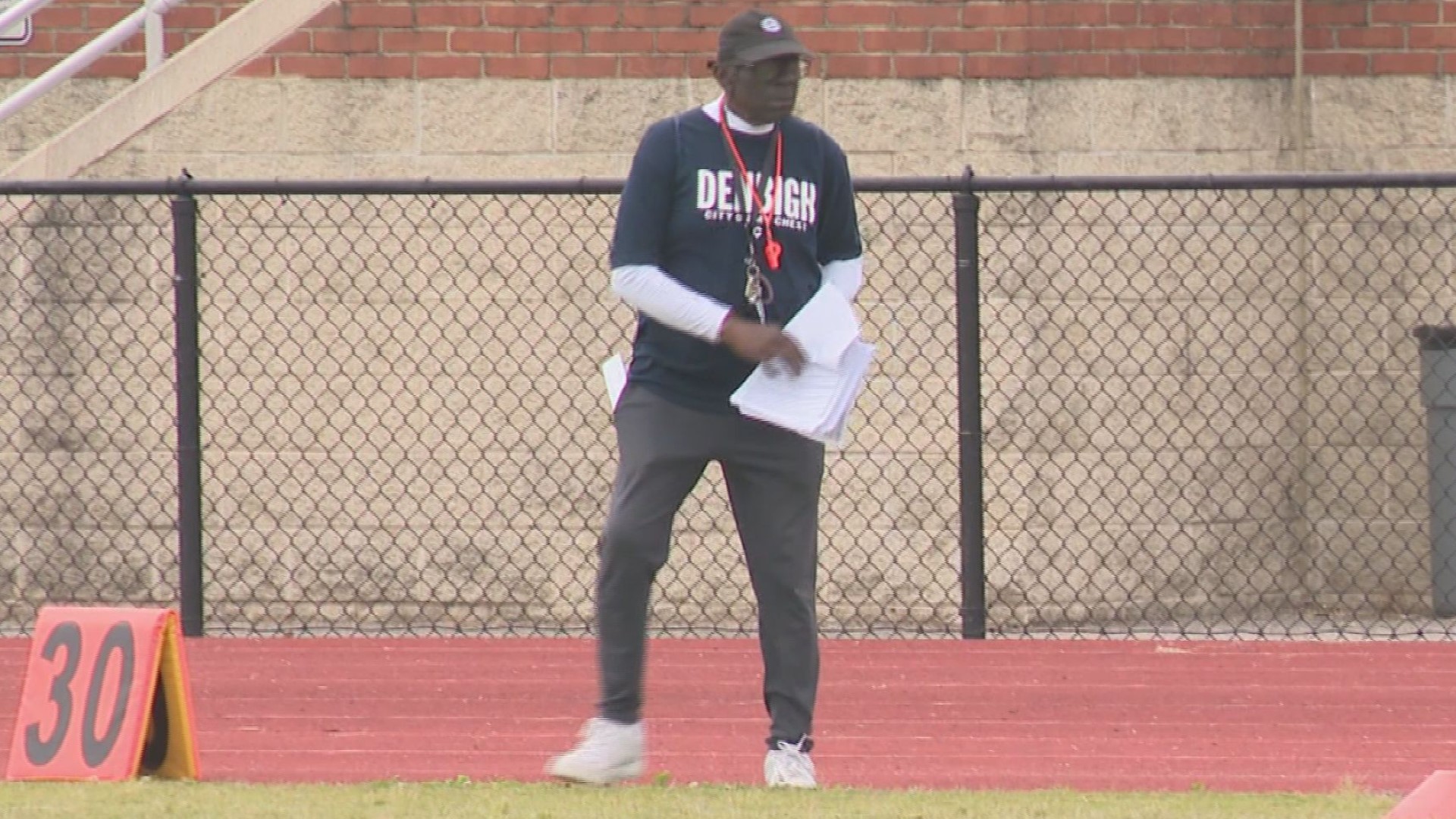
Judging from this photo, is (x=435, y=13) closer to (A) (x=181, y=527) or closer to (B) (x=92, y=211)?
(B) (x=92, y=211)

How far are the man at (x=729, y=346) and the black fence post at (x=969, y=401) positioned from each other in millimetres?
2868

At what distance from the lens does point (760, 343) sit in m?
4.97

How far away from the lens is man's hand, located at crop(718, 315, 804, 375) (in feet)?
16.3

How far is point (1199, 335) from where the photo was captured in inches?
356

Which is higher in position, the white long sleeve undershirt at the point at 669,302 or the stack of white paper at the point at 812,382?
the white long sleeve undershirt at the point at 669,302

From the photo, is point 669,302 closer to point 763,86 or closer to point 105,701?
point 763,86

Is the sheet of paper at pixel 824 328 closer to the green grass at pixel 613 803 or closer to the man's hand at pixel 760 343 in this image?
the man's hand at pixel 760 343

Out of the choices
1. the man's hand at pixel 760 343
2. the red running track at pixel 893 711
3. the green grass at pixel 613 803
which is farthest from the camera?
the red running track at pixel 893 711

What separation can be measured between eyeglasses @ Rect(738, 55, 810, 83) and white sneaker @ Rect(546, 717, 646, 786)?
4.73 feet

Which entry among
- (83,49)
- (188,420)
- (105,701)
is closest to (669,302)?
(105,701)

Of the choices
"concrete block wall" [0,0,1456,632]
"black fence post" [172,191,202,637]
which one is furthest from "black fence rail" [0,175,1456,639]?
"black fence post" [172,191,202,637]

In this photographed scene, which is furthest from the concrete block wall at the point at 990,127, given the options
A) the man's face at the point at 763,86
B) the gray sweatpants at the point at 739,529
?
the man's face at the point at 763,86

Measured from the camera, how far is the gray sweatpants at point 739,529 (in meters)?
5.20

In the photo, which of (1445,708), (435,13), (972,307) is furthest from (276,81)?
(1445,708)
